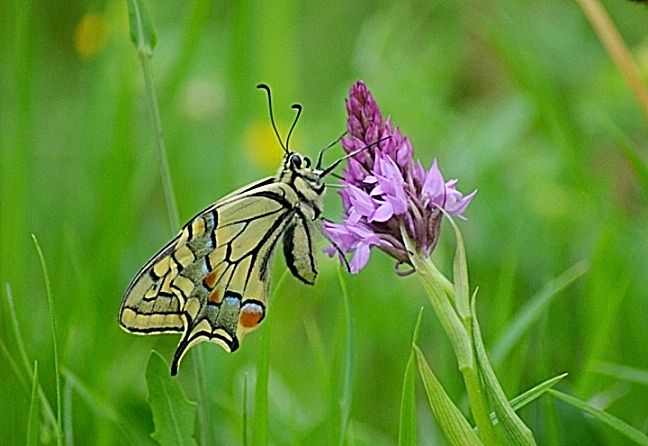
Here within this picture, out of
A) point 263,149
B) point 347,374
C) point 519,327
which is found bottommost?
point 519,327

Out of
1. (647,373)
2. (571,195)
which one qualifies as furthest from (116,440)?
(571,195)

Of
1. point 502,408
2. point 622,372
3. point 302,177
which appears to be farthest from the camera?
point 622,372

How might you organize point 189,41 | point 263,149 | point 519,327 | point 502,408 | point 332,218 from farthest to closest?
point 263,149 < point 332,218 < point 189,41 < point 519,327 < point 502,408

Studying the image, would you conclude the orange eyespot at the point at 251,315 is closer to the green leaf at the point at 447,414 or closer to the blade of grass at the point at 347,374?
the blade of grass at the point at 347,374

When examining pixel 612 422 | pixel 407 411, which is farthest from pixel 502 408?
pixel 612 422

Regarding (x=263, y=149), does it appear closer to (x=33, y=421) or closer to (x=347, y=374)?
(x=347, y=374)

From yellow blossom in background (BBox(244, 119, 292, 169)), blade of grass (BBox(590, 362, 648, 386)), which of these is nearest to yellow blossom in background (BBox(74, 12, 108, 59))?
yellow blossom in background (BBox(244, 119, 292, 169))

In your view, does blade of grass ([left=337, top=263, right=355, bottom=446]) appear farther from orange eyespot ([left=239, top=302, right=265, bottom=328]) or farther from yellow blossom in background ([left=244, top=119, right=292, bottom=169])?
yellow blossom in background ([left=244, top=119, right=292, bottom=169])
